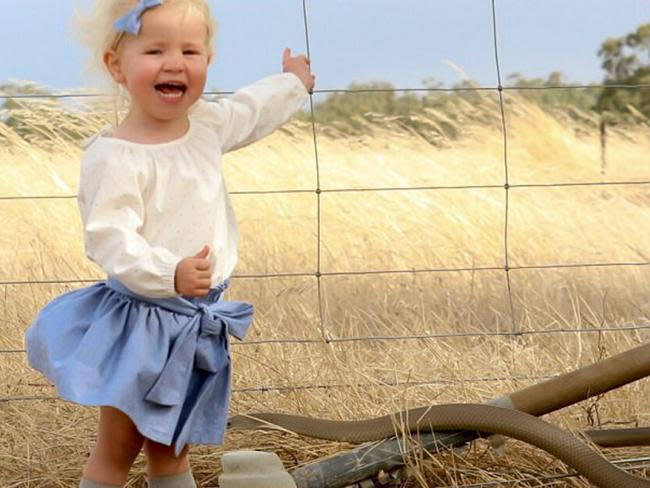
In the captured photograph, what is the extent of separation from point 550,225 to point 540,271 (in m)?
0.57

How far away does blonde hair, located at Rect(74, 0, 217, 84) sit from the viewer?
8.09ft

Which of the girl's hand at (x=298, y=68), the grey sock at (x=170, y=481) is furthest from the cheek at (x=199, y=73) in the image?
the grey sock at (x=170, y=481)

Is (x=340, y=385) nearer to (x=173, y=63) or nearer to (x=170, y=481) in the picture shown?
(x=170, y=481)

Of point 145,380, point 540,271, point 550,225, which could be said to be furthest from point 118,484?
point 550,225

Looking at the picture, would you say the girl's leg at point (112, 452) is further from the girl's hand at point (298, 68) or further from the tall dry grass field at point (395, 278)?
the girl's hand at point (298, 68)

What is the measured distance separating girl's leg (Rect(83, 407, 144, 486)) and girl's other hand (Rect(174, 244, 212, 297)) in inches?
14.2

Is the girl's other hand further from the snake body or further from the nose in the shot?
the snake body

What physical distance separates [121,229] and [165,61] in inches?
12.7

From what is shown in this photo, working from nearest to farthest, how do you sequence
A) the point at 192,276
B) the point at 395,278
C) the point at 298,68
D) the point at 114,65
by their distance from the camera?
1. the point at 192,276
2. the point at 114,65
3. the point at 298,68
4. the point at 395,278

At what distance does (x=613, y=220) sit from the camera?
20.6ft

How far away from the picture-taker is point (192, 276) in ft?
7.45

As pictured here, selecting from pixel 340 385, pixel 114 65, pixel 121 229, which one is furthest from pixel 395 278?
pixel 121 229

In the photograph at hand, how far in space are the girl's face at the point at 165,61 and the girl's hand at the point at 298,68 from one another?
12.6 inches

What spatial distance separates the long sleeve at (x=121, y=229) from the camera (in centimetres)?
228
